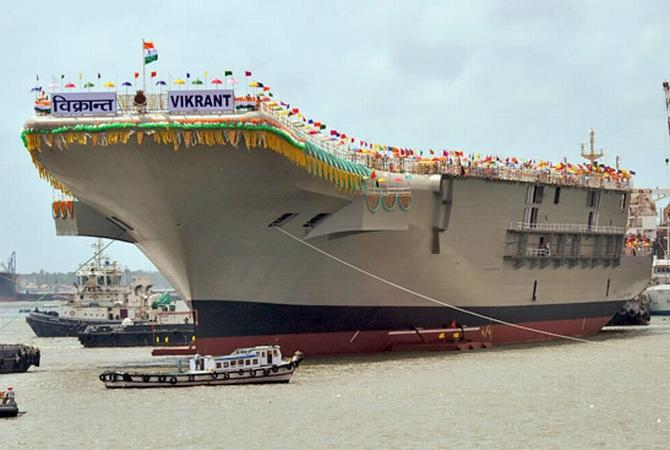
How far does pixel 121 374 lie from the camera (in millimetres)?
35781

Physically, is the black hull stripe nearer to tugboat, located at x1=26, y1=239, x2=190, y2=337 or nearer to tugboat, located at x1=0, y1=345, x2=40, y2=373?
tugboat, located at x1=0, y1=345, x2=40, y2=373

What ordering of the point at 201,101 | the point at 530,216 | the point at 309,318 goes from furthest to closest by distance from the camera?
1. the point at 530,216
2. the point at 309,318
3. the point at 201,101

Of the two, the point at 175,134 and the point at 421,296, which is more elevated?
the point at 175,134

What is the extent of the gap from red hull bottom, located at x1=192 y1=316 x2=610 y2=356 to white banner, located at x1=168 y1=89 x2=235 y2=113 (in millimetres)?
8334

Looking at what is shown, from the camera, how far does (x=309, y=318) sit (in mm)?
42094

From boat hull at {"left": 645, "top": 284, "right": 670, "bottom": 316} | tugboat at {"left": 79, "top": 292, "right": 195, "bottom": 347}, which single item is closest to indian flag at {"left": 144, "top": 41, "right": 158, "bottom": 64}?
tugboat at {"left": 79, "top": 292, "right": 195, "bottom": 347}

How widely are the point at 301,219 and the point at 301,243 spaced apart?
867 mm

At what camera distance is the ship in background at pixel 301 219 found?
3678 cm

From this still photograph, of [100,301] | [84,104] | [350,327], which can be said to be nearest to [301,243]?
[350,327]

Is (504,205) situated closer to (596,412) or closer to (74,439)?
(596,412)

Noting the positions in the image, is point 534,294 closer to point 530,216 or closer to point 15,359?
point 530,216

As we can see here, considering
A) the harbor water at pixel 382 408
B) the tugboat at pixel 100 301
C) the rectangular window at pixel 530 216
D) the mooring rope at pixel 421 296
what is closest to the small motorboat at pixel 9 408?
the harbor water at pixel 382 408

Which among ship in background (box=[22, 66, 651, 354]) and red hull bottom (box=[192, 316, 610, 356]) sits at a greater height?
ship in background (box=[22, 66, 651, 354])

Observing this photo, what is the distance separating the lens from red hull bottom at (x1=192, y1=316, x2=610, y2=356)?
40844mm
